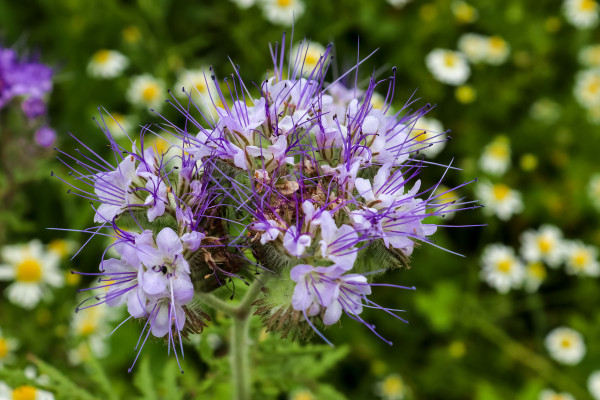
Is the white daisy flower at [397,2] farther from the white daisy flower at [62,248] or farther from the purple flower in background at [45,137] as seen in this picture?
the white daisy flower at [62,248]

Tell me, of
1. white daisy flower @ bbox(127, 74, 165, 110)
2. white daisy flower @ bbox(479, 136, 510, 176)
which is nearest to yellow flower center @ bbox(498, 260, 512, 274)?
white daisy flower @ bbox(479, 136, 510, 176)

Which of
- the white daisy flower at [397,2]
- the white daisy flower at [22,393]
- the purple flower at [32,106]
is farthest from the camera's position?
the white daisy flower at [397,2]

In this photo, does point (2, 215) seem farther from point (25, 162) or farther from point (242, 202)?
point (242, 202)

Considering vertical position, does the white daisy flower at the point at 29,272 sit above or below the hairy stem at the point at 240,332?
below

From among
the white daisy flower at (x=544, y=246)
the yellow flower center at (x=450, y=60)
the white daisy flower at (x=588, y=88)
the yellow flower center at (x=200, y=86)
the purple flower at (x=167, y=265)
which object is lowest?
the white daisy flower at (x=544, y=246)

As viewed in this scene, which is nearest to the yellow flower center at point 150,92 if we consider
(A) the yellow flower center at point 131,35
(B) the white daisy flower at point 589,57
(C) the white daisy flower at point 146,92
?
(C) the white daisy flower at point 146,92

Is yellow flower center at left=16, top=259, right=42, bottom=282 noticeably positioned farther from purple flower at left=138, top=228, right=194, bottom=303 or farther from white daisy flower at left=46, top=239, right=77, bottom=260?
purple flower at left=138, top=228, right=194, bottom=303
